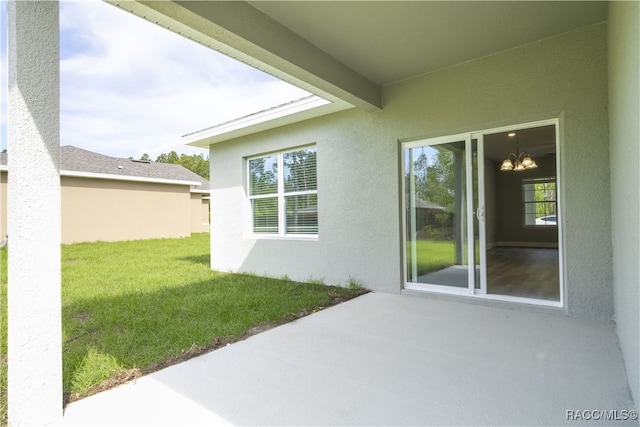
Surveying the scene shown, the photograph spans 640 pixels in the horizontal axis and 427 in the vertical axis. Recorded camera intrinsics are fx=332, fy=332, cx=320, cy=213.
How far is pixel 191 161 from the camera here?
130 feet

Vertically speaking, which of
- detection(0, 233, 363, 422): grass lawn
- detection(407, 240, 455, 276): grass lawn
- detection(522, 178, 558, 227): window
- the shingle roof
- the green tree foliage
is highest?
the green tree foliage

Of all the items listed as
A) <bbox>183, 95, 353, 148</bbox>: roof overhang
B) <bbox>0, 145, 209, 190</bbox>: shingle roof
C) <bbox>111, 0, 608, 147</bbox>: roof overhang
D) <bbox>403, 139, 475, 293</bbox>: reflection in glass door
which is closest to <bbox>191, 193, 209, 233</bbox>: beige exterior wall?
<bbox>0, 145, 209, 190</bbox>: shingle roof

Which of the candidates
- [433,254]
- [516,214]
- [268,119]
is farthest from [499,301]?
[516,214]

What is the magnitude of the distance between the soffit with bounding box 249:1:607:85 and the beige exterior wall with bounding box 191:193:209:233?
18.1 m

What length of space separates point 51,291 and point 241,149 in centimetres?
563

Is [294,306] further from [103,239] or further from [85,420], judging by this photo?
[103,239]

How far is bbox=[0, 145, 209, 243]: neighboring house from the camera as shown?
13625 mm

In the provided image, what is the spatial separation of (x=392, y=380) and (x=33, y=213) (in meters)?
2.46

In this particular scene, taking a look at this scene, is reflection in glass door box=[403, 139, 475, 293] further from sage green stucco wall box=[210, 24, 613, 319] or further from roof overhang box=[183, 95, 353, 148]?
roof overhang box=[183, 95, 353, 148]

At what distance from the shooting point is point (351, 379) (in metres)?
2.40

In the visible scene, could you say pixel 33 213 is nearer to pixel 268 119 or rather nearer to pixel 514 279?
pixel 268 119

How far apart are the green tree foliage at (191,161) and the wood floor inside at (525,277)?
119 ft

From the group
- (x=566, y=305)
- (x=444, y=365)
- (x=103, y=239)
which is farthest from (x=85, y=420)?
(x=103, y=239)

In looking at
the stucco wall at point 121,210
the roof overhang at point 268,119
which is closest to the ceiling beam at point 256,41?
the roof overhang at point 268,119
